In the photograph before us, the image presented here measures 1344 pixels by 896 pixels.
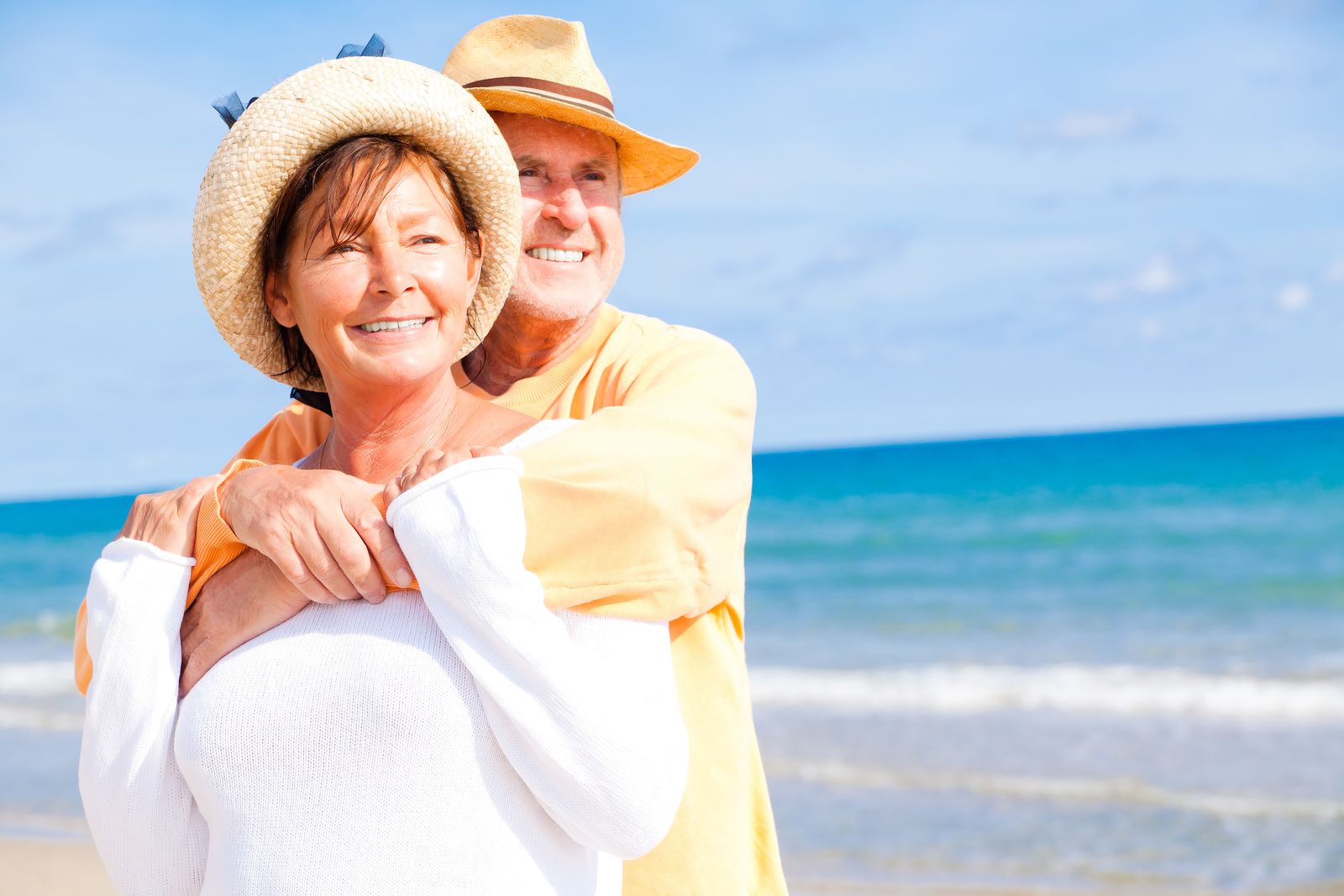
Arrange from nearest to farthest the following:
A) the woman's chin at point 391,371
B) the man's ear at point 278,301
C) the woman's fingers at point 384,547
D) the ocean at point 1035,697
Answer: the woman's fingers at point 384,547 < the woman's chin at point 391,371 < the man's ear at point 278,301 < the ocean at point 1035,697

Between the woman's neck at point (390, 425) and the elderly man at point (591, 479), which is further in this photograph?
the woman's neck at point (390, 425)

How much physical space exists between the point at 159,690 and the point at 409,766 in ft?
1.29

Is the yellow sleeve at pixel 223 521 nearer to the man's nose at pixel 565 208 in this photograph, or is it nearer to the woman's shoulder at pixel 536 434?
the woman's shoulder at pixel 536 434

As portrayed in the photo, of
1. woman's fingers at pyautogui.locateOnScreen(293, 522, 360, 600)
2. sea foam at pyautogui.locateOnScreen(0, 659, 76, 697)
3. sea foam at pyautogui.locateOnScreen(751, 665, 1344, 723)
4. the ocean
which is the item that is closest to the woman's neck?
woman's fingers at pyautogui.locateOnScreen(293, 522, 360, 600)

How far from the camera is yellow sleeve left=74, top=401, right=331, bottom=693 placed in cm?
186

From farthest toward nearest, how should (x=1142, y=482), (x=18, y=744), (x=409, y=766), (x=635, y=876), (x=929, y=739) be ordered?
(x=1142, y=482)
(x=18, y=744)
(x=929, y=739)
(x=635, y=876)
(x=409, y=766)

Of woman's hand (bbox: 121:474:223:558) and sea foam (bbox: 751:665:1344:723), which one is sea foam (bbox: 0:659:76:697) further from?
woman's hand (bbox: 121:474:223:558)

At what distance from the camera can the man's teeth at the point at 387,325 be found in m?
1.89

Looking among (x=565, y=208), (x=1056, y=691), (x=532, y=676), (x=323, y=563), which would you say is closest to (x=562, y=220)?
(x=565, y=208)

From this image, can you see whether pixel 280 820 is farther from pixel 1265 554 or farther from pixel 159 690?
pixel 1265 554

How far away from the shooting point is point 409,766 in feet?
5.42

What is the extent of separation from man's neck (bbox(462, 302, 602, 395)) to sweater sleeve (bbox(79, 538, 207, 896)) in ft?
2.78

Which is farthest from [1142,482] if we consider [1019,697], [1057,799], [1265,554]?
[1057,799]

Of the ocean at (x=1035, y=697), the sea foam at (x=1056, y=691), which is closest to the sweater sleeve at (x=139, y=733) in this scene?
the ocean at (x=1035, y=697)
